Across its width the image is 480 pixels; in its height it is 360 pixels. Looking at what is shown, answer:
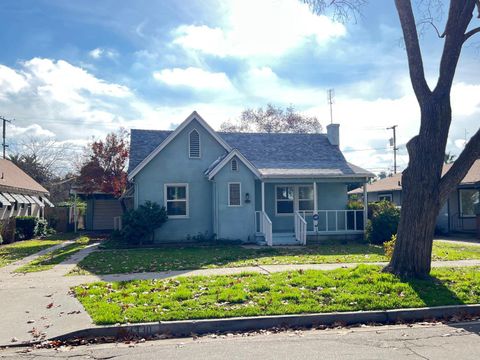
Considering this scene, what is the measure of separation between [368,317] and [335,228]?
46.5 ft

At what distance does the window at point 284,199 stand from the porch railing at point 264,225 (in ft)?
5.69

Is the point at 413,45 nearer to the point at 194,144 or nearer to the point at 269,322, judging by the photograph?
the point at 269,322

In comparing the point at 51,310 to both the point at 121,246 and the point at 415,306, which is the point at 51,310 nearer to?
the point at 415,306

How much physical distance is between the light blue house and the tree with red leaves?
21.3 feet

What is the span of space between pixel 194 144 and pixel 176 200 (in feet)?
9.05

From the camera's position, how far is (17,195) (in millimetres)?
26281

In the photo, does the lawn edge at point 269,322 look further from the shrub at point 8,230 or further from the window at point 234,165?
the shrub at point 8,230

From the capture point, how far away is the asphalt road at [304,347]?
561cm

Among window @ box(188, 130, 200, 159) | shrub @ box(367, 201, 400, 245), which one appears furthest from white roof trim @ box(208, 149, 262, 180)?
shrub @ box(367, 201, 400, 245)

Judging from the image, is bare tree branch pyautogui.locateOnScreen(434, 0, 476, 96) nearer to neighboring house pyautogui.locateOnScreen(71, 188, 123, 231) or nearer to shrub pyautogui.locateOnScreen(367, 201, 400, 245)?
shrub pyautogui.locateOnScreen(367, 201, 400, 245)

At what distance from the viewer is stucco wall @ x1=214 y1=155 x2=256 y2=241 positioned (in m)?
19.1

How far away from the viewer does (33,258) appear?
15453 millimetres

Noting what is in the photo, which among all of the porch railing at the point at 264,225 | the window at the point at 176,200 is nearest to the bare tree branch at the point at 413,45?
the porch railing at the point at 264,225

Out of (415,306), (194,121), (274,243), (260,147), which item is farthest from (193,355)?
(260,147)
